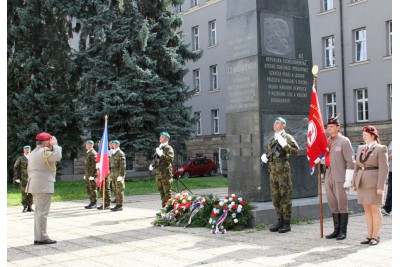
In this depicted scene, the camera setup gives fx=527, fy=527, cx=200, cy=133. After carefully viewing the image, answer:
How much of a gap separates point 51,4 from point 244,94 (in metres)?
19.0

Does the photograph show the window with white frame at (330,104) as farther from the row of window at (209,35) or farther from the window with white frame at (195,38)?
the window with white frame at (195,38)

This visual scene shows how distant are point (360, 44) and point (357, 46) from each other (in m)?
0.23

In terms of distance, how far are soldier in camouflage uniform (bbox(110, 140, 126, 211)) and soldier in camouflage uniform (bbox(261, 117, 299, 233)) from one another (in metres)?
6.37

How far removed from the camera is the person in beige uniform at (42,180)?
9320mm

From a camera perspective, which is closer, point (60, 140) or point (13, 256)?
point (13, 256)

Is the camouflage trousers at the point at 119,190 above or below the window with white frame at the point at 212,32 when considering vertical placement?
below

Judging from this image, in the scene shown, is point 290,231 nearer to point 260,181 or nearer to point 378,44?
point 260,181

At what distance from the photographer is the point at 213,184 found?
1008 inches

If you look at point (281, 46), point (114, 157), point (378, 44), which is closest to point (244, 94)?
point (281, 46)

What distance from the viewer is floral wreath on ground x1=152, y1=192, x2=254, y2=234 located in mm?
9984

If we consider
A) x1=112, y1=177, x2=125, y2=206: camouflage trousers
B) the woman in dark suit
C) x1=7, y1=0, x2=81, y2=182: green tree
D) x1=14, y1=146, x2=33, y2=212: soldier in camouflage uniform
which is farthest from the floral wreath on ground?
x1=7, y1=0, x2=81, y2=182: green tree

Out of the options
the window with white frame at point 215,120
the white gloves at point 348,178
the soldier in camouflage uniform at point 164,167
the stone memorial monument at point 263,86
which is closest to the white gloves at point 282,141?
the white gloves at point 348,178

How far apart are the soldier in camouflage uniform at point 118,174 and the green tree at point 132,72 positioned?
34.2 feet

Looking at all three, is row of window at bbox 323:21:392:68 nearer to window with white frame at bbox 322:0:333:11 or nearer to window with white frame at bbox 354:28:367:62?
window with white frame at bbox 354:28:367:62
